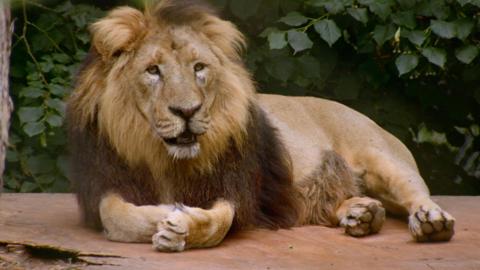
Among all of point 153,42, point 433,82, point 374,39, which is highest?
point 153,42

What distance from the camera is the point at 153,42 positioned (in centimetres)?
514

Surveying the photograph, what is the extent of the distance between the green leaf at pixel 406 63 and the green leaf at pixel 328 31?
0.38 metres

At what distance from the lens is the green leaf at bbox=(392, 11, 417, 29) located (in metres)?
6.71

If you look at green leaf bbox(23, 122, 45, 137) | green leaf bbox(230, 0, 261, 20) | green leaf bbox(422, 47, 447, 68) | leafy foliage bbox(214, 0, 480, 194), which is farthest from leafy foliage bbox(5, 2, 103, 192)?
green leaf bbox(422, 47, 447, 68)

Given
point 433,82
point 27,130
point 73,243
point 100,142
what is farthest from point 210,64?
point 433,82

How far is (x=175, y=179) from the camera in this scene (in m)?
5.16

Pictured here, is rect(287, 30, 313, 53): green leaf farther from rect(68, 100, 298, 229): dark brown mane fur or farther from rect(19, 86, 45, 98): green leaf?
rect(19, 86, 45, 98): green leaf

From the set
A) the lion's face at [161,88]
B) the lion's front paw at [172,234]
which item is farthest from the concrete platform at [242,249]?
the lion's face at [161,88]

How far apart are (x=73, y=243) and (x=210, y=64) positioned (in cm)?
97

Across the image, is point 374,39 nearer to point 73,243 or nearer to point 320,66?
point 320,66

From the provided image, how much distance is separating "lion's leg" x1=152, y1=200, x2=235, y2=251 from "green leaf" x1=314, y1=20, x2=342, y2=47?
1.86m

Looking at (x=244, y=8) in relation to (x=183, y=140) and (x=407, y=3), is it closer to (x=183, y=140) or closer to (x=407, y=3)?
(x=407, y=3)

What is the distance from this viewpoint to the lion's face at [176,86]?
4910 mm

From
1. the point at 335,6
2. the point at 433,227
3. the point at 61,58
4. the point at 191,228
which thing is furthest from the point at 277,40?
the point at 191,228
